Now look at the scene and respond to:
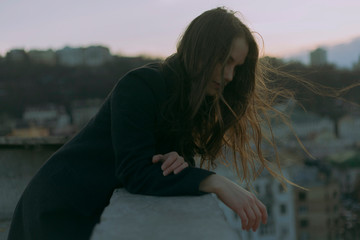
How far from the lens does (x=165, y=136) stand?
3.32ft

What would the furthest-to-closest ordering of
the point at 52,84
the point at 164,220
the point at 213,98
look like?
the point at 52,84 → the point at 213,98 → the point at 164,220

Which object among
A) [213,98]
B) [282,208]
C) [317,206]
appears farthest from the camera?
[317,206]

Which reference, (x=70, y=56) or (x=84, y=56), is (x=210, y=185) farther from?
(x=70, y=56)

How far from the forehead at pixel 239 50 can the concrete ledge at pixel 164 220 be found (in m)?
0.37

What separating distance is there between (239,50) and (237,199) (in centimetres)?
37

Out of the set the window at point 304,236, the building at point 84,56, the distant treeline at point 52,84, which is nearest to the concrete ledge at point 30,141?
the distant treeline at point 52,84

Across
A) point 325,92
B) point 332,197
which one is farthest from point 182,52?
point 332,197

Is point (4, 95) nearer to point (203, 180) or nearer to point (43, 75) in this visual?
point (43, 75)

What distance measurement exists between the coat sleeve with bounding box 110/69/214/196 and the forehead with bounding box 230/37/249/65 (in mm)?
205

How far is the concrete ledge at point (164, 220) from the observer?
579 millimetres

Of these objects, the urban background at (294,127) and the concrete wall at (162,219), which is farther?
the urban background at (294,127)

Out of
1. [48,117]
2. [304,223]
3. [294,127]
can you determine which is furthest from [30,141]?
[48,117]

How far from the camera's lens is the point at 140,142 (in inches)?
35.4

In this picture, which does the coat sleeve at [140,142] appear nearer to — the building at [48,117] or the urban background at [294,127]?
the urban background at [294,127]
